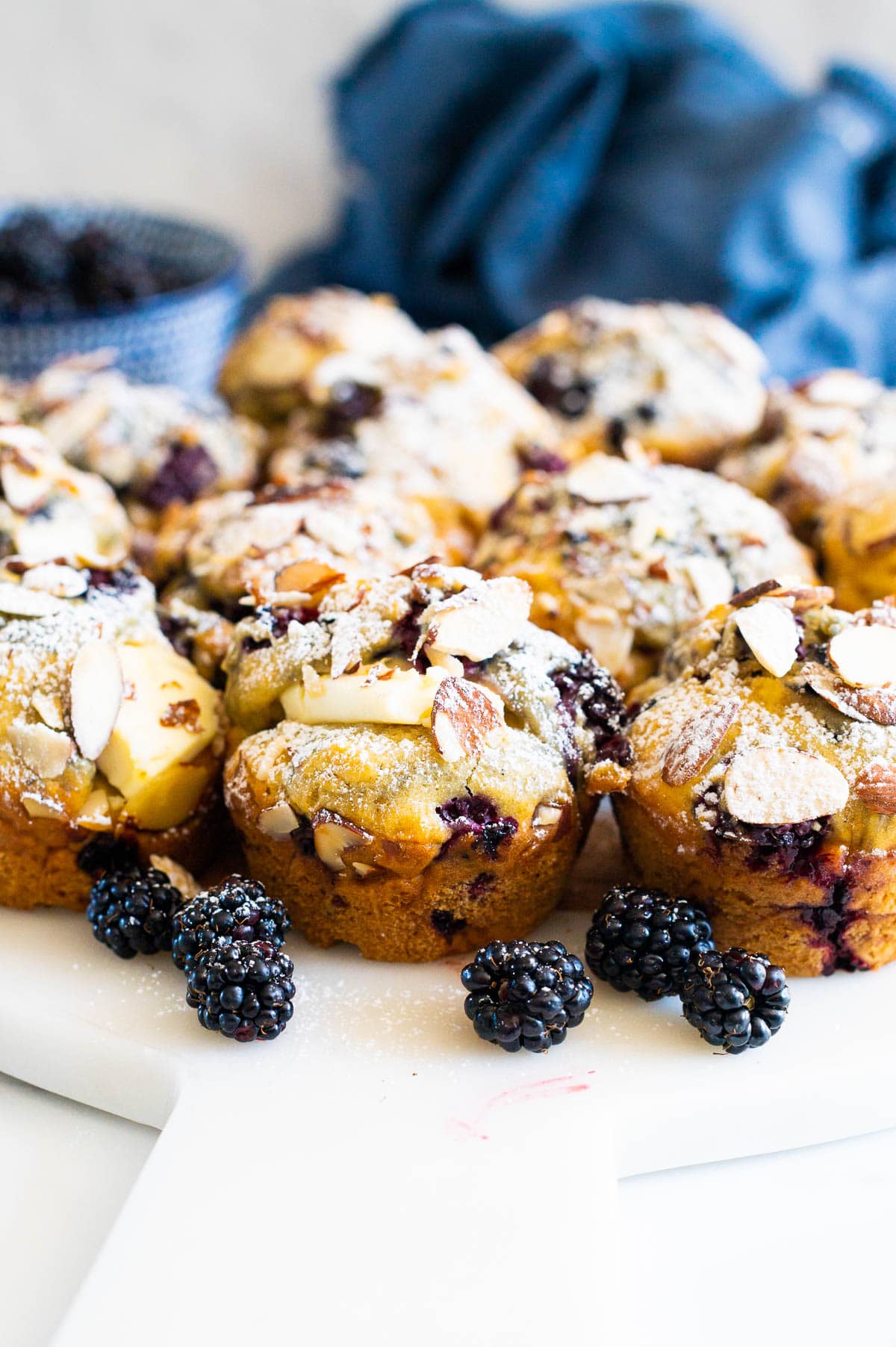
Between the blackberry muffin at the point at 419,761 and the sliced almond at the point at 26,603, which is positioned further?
the sliced almond at the point at 26,603

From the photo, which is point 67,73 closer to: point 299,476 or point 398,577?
point 299,476

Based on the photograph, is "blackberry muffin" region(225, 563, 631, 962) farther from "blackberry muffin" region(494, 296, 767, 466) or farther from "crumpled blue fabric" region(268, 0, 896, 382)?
"crumpled blue fabric" region(268, 0, 896, 382)

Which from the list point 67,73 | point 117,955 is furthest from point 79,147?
point 117,955

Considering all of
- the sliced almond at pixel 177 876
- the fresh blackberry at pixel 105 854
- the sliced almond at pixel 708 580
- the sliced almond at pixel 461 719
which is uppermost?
the sliced almond at pixel 461 719

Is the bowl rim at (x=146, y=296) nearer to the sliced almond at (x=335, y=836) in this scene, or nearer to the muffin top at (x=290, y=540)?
the muffin top at (x=290, y=540)

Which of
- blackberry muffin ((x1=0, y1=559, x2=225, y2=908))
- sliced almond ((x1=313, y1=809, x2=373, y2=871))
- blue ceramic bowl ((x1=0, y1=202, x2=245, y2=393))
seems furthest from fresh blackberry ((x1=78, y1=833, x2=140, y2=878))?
blue ceramic bowl ((x1=0, y1=202, x2=245, y2=393))

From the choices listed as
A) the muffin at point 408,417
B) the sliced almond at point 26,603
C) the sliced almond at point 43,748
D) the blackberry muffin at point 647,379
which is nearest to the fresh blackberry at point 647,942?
the sliced almond at point 43,748

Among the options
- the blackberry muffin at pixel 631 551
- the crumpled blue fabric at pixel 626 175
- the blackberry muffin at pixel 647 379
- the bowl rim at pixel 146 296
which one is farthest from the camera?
the crumpled blue fabric at pixel 626 175
